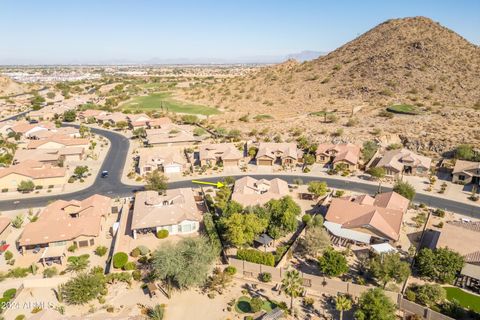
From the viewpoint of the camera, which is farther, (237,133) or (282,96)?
(282,96)

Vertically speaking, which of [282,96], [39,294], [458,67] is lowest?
[39,294]

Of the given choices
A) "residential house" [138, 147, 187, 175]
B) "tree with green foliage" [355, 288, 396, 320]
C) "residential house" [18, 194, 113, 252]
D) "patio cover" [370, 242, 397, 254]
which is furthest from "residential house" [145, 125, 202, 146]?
"tree with green foliage" [355, 288, 396, 320]

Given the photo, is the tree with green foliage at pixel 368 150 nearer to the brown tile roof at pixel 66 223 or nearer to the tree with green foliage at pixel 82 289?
the brown tile roof at pixel 66 223

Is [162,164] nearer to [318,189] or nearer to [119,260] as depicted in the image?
[119,260]

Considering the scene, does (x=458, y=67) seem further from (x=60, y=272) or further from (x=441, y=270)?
(x=60, y=272)

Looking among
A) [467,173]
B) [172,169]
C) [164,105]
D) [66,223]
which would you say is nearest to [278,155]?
[172,169]

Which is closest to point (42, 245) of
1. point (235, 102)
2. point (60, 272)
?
point (60, 272)
